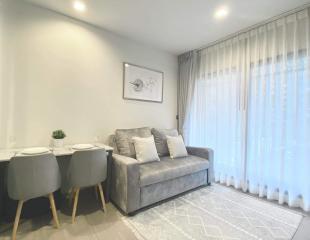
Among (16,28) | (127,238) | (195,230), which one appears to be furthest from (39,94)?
(195,230)

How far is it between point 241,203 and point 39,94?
3.28 metres

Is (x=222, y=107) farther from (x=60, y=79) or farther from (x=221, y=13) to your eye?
(x=60, y=79)

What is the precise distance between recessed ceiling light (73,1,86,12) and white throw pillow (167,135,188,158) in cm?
244

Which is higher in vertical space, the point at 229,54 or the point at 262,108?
the point at 229,54

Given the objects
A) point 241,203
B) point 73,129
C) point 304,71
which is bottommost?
point 241,203

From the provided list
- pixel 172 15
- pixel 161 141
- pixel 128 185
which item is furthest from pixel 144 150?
pixel 172 15

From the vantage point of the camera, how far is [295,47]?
2.33 meters

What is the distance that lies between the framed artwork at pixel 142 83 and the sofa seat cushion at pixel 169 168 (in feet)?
4.56

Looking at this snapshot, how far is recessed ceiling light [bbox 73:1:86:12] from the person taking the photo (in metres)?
2.24

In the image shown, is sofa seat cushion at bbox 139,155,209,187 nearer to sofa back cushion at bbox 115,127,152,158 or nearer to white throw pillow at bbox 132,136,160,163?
white throw pillow at bbox 132,136,160,163

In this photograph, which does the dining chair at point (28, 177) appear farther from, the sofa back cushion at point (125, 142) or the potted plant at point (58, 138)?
the sofa back cushion at point (125, 142)

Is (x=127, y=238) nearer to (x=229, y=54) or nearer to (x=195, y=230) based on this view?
(x=195, y=230)

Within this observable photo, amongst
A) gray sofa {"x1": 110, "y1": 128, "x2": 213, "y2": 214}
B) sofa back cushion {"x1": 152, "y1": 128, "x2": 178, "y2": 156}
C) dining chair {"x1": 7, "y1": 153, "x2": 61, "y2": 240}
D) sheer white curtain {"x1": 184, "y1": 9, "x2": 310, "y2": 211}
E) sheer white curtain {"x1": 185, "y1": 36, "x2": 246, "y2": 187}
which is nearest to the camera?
dining chair {"x1": 7, "y1": 153, "x2": 61, "y2": 240}

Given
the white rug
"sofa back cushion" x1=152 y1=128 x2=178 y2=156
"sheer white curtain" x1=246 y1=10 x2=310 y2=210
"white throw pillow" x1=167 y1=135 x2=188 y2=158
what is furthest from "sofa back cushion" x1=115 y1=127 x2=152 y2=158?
"sheer white curtain" x1=246 y1=10 x2=310 y2=210
